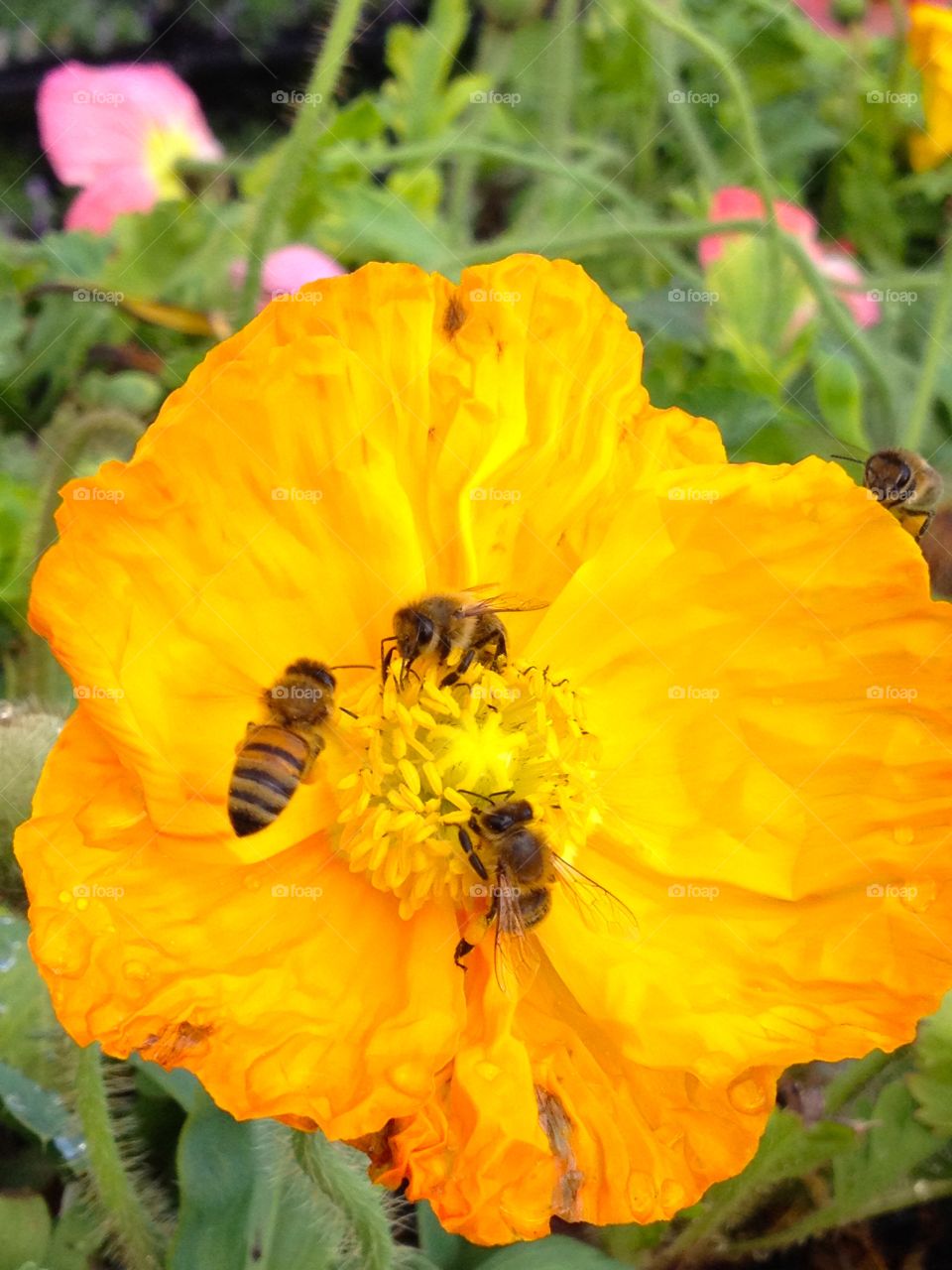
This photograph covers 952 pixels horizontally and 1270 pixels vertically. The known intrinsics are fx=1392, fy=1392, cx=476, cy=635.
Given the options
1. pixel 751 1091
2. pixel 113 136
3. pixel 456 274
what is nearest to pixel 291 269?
pixel 456 274

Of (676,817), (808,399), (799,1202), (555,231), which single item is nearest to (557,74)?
(555,231)

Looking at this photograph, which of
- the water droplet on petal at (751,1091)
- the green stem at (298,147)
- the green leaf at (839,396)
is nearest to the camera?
the water droplet on petal at (751,1091)

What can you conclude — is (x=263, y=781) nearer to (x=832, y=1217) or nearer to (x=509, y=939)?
(x=509, y=939)

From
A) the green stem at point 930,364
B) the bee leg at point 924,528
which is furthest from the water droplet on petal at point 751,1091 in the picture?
the green stem at point 930,364

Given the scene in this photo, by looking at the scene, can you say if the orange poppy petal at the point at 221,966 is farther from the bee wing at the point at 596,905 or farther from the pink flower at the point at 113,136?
the pink flower at the point at 113,136

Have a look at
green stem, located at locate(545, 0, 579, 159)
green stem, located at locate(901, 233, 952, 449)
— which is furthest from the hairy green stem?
green stem, located at locate(901, 233, 952, 449)
